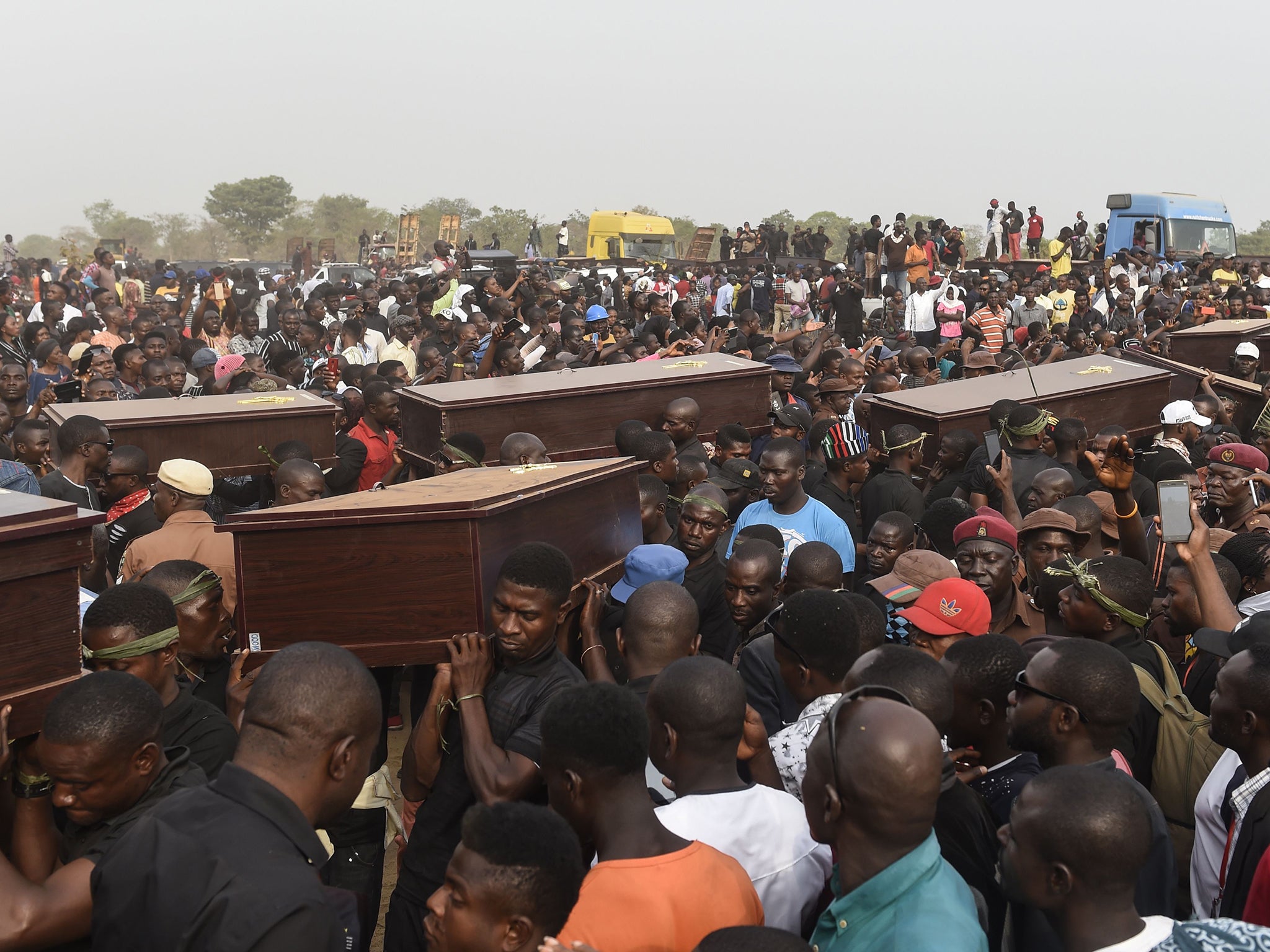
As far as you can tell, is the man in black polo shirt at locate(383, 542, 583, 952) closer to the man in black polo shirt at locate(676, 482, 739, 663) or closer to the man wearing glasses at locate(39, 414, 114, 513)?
the man in black polo shirt at locate(676, 482, 739, 663)

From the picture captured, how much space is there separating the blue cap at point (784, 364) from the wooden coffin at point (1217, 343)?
4182 millimetres

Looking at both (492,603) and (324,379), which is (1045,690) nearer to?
(492,603)

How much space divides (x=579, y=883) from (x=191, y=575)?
206 centimetres

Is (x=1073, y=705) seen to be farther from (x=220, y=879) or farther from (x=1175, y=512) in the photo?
(x=220, y=879)

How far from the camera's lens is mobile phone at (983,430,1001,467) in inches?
238

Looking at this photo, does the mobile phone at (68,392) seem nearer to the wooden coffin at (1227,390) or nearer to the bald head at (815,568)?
the bald head at (815,568)

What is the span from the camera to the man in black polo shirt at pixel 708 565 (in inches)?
175

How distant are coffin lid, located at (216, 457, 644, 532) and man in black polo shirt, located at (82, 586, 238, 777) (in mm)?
406

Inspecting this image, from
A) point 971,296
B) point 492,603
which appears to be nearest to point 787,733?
point 492,603

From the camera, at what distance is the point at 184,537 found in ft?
14.8

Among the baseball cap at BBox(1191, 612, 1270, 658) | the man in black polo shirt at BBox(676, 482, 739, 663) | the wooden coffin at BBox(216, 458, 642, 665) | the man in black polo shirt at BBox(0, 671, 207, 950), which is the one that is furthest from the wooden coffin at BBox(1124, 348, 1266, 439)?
the man in black polo shirt at BBox(0, 671, 207, 950)

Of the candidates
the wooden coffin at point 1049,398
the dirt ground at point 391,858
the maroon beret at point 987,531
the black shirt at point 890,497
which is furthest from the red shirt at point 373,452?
the maroon beret at point 987,531

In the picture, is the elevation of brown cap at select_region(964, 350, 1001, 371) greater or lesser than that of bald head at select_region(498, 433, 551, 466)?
greater

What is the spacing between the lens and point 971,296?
15805mm
